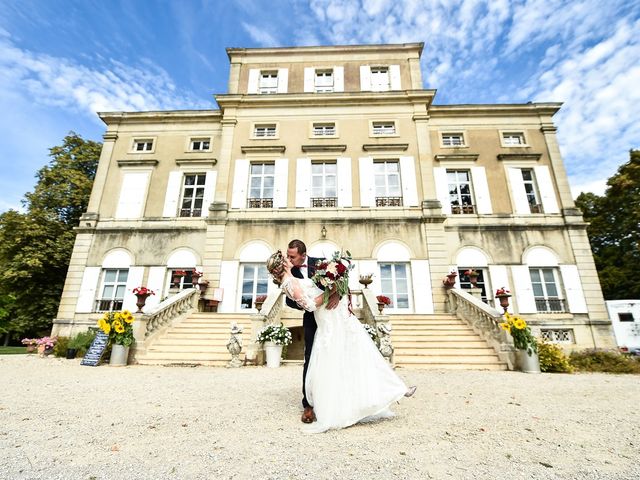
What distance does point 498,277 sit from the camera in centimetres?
1301

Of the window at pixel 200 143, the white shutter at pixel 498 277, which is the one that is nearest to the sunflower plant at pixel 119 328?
the window at pixel 200 143

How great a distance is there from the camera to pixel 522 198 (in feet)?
46.8

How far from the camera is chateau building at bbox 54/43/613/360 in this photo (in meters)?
13.0

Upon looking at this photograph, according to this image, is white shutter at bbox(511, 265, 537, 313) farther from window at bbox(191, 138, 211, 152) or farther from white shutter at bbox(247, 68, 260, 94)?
window at bbox(191, 138, 211, 152)

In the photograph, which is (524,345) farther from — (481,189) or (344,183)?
(344,183)

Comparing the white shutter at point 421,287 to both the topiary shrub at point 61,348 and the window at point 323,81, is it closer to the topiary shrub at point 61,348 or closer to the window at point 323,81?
the window at point 323,81

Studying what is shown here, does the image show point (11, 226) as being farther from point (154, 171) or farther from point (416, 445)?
point (416, 445)

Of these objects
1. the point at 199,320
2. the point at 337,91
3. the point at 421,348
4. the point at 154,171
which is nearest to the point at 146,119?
the point at 154,171

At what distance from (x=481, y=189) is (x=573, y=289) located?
559 cm

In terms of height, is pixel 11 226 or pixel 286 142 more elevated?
pixel 286 142

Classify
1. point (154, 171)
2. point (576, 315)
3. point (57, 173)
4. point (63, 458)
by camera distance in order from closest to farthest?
point (63, 458) < point (576, 315) < point (154, 171) < point (57, 173)

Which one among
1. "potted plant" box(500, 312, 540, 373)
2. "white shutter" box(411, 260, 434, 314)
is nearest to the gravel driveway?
"potted plant" box(500, 312, 540, 373)

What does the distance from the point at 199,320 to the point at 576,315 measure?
14.7 metres

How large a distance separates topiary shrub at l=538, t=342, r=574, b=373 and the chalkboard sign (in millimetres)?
11024
